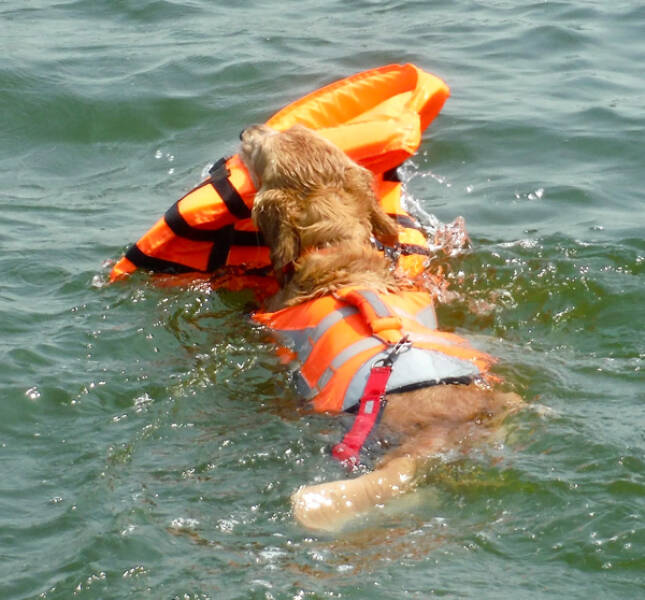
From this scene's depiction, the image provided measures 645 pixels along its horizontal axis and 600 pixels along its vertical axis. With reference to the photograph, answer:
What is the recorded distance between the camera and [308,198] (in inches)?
261

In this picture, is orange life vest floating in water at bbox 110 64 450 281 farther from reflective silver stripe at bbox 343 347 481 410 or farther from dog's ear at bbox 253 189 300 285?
reflective silver stripe at bbox 343 347 481 410

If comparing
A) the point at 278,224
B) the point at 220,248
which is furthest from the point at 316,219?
the point at 220,248

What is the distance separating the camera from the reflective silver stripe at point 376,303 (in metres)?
5.93

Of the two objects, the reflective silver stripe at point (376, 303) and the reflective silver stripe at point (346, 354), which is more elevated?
the reflective silver stripe at point (376, 303)

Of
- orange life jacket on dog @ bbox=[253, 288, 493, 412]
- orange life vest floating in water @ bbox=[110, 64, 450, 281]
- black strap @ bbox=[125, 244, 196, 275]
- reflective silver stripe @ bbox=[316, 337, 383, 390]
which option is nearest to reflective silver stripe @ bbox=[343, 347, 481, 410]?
orange life jacket on dog @ bbox=[253, 288, 493, 412]

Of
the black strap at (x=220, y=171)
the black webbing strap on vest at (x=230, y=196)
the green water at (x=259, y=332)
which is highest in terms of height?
the black strap at (x=220, y=171)

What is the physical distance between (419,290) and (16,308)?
106 inches

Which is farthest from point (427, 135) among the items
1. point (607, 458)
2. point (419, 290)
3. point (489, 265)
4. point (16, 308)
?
point (607, 458)

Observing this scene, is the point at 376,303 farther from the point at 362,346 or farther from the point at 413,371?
the point at 413,371

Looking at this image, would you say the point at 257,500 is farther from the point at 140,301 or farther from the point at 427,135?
the point at 427,135

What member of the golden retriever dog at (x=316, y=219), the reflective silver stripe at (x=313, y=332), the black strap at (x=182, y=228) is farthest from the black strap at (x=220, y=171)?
the reflective silver stripe at (x=313, y=332)

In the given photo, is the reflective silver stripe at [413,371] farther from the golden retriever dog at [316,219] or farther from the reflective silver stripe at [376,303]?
the reflective silver stripe at [376,303]

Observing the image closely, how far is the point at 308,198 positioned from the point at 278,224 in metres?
0.24

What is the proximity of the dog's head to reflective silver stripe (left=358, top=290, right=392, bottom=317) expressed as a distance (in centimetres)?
57
